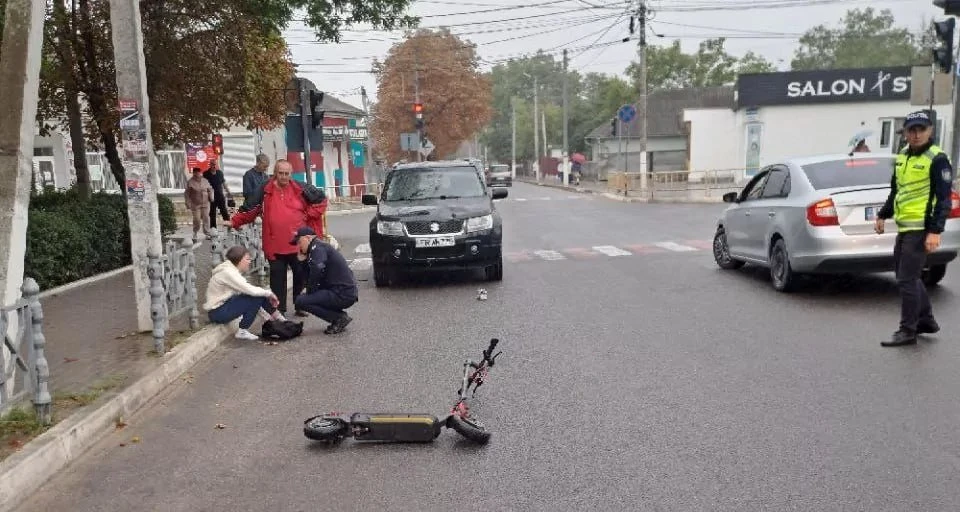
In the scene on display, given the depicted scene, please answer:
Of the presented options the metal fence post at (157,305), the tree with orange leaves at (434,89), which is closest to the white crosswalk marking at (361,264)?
the metal fence post at (157,305)

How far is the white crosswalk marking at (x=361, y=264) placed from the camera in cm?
1364

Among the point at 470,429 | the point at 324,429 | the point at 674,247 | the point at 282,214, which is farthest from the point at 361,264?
the point at 470,429

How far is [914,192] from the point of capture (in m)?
6.54

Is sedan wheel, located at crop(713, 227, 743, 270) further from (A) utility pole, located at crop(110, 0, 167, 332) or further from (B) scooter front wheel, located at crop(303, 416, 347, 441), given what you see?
(B) scooter front wheel, located at crop(303, 416, 347, 441)

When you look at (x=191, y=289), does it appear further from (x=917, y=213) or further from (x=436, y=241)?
(x=917, y=213)

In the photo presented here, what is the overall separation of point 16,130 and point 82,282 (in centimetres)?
606

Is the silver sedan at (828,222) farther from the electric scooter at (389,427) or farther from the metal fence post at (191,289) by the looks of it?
the metal fence post at (191,289)

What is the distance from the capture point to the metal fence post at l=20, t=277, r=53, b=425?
15.9 feet

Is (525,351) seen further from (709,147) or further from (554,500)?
(709,147)

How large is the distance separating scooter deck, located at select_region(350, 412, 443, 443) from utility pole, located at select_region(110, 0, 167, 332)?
3.28 m

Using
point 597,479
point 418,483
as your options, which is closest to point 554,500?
point 597,479

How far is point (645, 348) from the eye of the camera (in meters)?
6.98

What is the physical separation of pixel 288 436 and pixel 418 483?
124cm

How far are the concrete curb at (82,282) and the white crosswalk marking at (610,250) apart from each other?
26.9 feet
